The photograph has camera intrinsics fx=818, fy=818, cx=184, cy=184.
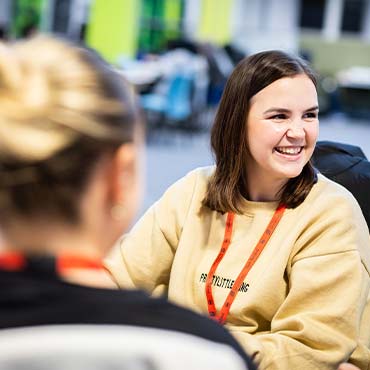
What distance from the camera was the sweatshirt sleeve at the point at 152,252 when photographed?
186 cm

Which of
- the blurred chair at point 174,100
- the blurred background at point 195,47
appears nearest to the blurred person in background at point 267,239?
the blurred background at point 195,47

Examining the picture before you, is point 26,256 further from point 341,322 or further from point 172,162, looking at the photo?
point 172,162

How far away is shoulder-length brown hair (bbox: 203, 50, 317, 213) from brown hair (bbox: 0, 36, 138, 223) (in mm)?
944

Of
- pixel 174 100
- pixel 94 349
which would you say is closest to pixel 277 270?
pixel 94 349

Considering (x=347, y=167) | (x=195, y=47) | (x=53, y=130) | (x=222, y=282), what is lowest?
(x=195, y=47)

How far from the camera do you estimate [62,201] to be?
81 cm

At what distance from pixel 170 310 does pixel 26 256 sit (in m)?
A: 0.16

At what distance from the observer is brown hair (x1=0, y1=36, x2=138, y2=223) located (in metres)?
0.81

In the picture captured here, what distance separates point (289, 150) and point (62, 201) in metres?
1.04

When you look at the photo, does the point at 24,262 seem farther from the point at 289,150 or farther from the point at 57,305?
the point at 289,150

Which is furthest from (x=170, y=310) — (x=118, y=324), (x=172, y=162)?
(x=172, y=162)

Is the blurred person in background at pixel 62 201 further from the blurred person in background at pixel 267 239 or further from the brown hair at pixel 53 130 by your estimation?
the blurred person in background at pixel 267 239

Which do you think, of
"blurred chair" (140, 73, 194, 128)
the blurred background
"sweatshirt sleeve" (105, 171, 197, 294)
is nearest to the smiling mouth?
"sweatshirt sleeve" (105, 171, 197, 294)

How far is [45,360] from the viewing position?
787 mm
